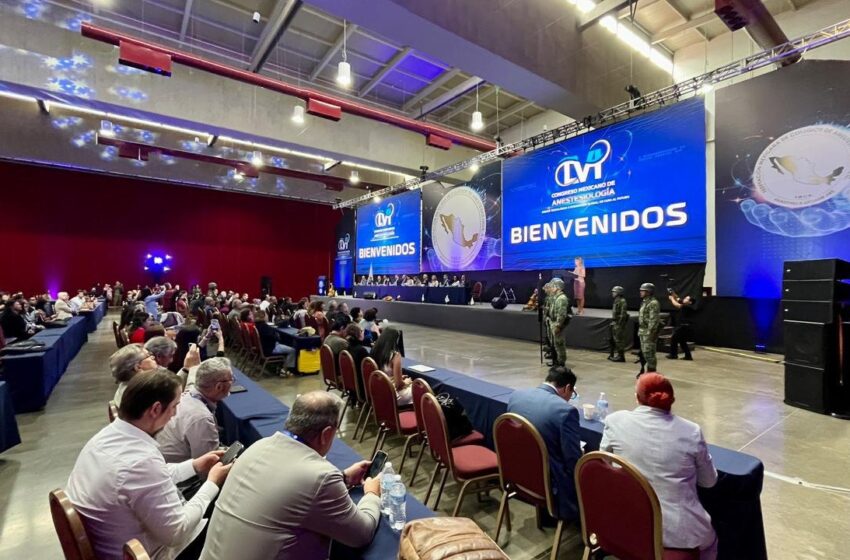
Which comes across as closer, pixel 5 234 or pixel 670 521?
pixel 670 521

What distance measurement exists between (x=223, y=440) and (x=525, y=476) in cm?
228

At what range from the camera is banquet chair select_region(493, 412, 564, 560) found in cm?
190

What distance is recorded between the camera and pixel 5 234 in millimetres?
14000

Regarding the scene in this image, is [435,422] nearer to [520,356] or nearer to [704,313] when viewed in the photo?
[520,356]

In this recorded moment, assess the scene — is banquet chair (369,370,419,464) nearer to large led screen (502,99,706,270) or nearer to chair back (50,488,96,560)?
chair back (50,488,96,560)

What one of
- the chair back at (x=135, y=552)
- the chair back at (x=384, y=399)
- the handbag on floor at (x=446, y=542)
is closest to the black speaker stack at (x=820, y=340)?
the chair back at (x=384, y=399)

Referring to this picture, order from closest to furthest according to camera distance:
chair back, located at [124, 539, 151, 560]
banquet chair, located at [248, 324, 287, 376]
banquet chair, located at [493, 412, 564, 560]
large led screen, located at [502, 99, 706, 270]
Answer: chair back, located at [124, 539, 151, 560], banquet chair, located at [493, 412, 564, 560], banquet chair, located at [248, 324, 287, 376], large led screen, located at [502, 99, 706, 270]

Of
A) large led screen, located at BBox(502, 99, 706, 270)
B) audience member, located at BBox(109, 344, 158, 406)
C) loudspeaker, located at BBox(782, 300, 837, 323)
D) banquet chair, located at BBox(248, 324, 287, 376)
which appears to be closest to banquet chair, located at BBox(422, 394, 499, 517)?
audience member, located at BBox(109, 344, 158, 406)

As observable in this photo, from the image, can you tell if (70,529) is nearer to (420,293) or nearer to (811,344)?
(811,344)

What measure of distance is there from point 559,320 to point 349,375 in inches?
134

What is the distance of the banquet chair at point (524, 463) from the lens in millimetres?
1904

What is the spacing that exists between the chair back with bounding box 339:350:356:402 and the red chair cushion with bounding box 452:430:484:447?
1471mm

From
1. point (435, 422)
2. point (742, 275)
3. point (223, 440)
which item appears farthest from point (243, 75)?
point (742, 275)

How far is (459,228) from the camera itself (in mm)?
13359
